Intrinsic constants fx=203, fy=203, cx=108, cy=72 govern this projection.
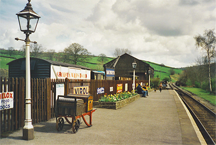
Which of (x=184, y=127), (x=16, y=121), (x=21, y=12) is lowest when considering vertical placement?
(x=184, y=127)

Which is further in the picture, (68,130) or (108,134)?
(68,130)

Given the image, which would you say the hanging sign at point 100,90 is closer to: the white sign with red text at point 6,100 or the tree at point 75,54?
the white sign with red text at point 6,100

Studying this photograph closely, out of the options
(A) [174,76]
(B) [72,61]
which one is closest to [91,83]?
(B) [72,61]

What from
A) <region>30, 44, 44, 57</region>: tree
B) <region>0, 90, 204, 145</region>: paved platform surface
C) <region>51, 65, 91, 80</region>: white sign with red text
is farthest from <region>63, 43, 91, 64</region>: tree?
<region>0, 90, 204, 145</region>: paved platform surface

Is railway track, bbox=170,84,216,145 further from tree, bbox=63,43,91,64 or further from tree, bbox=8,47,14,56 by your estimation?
tree, bbox=8,47,14,56

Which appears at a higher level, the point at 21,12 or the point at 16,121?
the point at 21,12

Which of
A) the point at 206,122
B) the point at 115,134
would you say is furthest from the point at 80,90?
the point at 206,122

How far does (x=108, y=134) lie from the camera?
7.43 metres

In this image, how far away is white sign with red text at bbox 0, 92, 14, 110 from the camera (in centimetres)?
709

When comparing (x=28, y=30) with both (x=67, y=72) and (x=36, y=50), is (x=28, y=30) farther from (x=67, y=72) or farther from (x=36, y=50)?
(x=36, y=50)

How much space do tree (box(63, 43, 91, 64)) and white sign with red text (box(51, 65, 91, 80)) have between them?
152 feet

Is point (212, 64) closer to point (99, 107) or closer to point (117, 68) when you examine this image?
point (117, 68)

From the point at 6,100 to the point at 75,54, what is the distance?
197 feet

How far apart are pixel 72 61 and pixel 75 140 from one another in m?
60.4
